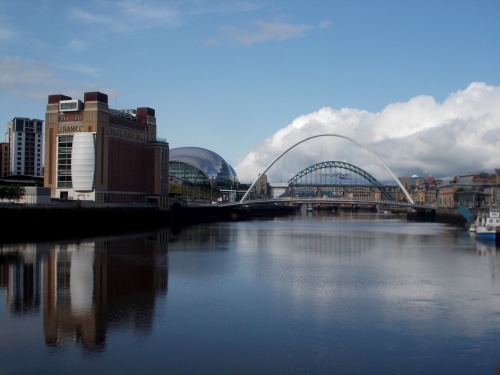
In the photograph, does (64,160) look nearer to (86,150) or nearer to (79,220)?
(86,150)

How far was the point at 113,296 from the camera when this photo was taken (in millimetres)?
15383

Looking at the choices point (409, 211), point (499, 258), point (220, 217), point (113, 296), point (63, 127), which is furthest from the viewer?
point (409, 211)

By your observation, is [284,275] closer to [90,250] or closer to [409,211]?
[90,250]

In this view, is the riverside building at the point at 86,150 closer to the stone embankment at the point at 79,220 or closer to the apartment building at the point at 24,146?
the stone embankment at the point at 79,220

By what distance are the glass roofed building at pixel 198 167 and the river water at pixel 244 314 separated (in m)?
65.6

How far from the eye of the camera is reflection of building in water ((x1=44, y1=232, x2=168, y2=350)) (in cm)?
1218

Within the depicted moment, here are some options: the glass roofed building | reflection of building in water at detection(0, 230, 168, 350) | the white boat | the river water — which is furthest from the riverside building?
the glass roofed building

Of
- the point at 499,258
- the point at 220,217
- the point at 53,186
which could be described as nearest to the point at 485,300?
the point at 499,258

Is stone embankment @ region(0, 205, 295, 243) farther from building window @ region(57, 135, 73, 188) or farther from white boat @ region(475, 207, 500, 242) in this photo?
white boat @ region(475, 207, 500, 242)

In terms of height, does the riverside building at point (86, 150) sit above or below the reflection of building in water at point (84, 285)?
above

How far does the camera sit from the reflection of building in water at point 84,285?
40.8ft

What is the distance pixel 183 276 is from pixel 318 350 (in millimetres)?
8769

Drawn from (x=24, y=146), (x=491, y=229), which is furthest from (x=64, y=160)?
(x=24, y=146)

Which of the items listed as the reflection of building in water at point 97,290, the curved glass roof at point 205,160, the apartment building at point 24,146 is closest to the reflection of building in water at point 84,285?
the reflection of building in water at point 97,290
